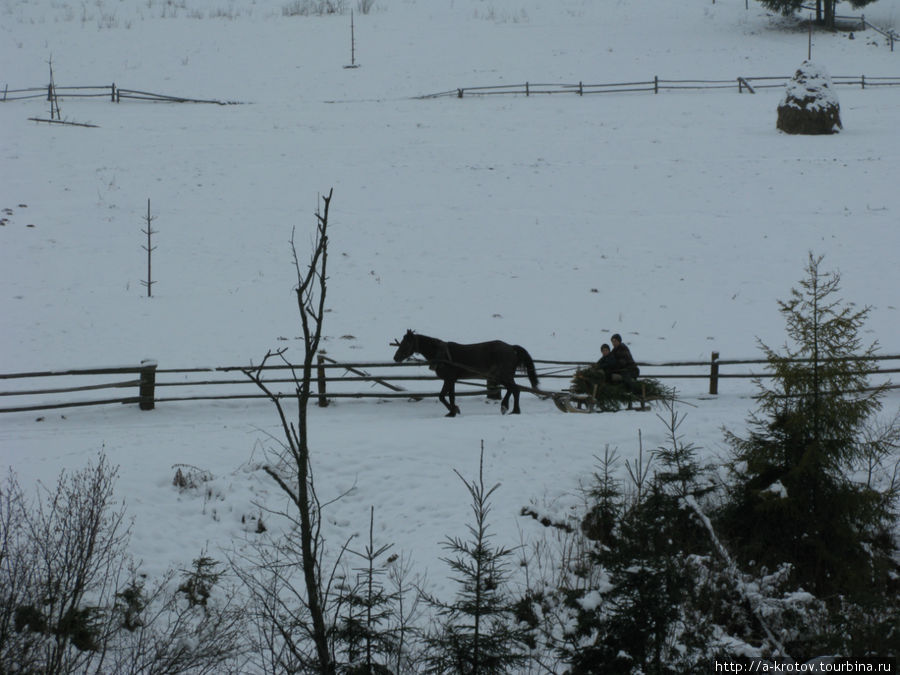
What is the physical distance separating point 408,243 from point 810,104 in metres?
18.0

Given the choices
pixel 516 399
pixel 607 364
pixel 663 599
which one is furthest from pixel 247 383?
pixel 663 599

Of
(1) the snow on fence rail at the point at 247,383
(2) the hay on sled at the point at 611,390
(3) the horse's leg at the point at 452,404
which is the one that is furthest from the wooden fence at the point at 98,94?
(2) the hay on sled at the point at 611,390

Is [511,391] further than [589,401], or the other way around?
[511,391]

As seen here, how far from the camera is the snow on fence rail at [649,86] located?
38344 millimetres

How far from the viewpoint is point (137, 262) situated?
22.0 metres

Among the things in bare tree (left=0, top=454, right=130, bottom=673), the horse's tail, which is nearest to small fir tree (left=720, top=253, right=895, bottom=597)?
the horse's tail

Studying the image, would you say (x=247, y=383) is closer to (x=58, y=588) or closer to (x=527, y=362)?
(x=527, y=362)

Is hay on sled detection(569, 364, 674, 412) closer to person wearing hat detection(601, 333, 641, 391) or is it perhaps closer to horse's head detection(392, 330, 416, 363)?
person wearing hat detection(601, 333, 641, 391)

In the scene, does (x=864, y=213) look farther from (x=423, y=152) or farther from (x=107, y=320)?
(x=107, y=320)

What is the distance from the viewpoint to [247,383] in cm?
1506

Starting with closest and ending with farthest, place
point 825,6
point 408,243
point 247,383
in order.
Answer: point 247,383 < point 408,243 < point 825,6

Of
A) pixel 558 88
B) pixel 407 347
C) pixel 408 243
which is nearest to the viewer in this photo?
pixel 407 347

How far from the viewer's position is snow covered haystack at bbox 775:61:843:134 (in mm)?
30391

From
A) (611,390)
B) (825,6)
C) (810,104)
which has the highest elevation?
(825,6)
